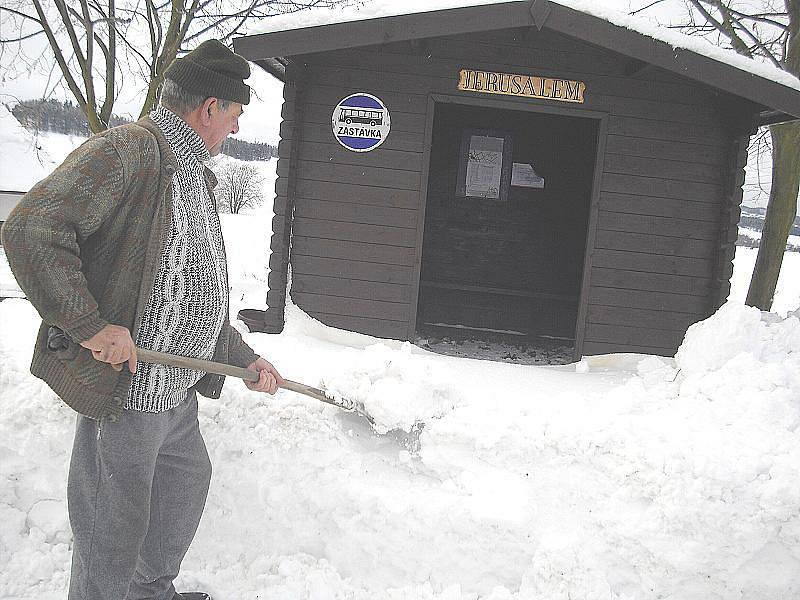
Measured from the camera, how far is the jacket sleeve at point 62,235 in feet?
7.02

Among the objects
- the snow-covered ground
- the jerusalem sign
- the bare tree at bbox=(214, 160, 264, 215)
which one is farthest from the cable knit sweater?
the bare tree at bbox=(214, 160, 264, 215)

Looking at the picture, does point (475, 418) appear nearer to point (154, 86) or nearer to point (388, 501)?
point (388, 501)

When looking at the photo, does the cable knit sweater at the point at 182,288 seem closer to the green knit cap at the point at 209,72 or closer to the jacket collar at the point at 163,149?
the jacket collar at the point at 163,149

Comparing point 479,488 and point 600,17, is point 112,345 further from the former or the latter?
point 600,17

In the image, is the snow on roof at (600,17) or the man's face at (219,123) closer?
the man's face at (219,123)

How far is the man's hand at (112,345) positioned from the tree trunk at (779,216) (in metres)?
10.1

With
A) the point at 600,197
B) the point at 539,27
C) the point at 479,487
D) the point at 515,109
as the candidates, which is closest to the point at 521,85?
the point at 515,109

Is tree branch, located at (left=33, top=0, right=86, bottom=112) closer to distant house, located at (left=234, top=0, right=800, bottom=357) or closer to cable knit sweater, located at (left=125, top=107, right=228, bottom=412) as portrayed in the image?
distant house, located at (left=234, top=0, right=800, bottom=357)

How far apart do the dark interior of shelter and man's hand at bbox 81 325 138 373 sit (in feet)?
23.5

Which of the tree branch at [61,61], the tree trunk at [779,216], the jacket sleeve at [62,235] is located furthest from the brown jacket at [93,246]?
the tree branch at [61,61]

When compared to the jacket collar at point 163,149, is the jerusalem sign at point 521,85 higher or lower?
higher

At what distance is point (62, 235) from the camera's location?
2.16 meters

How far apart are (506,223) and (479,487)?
23.6 ft

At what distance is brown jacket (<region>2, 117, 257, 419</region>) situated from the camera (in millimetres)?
2152
